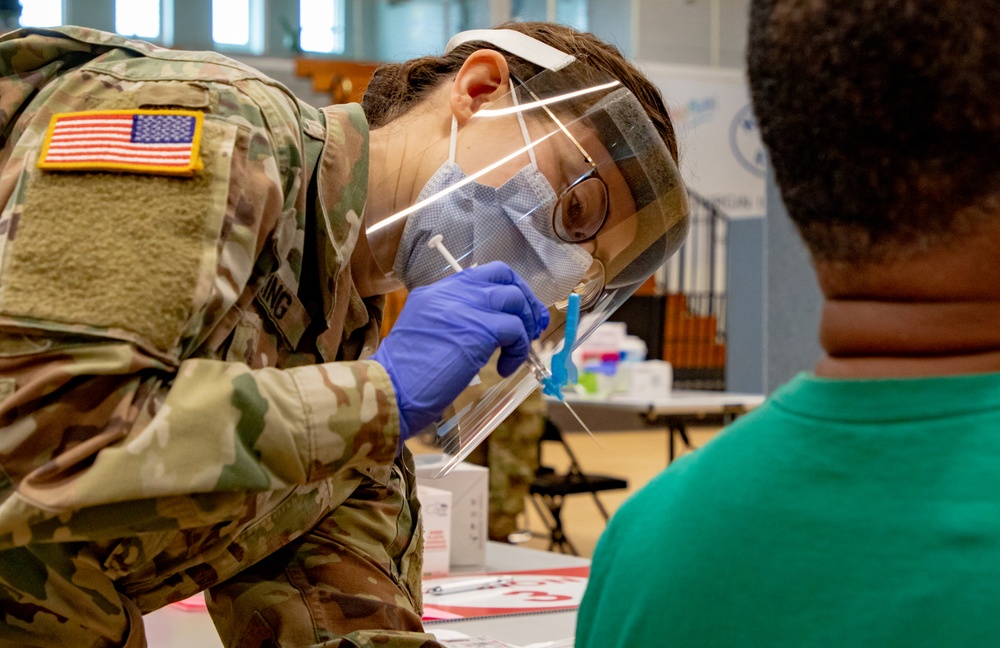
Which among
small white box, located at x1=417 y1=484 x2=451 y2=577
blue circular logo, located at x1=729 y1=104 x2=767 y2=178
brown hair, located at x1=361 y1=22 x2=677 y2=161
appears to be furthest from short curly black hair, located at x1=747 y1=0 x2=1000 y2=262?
blue circular logo, located at x1=729 y1=104 x2=767 y2=178

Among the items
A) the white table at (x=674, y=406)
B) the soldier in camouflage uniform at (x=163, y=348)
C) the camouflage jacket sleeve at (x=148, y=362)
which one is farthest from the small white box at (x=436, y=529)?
the white table at (x=674, y=406)

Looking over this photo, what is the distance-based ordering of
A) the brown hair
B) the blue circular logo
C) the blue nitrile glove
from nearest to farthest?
the blue nitrile glove → the brown hair → the blue circular logo

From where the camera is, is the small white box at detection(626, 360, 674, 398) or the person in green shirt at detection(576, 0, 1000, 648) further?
the small white box at detection(626, 360, 674, 398)

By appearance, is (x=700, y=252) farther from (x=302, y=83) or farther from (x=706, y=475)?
(x=706, y=475)

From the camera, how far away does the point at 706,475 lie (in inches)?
25.7

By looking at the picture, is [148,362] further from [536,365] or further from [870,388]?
[870,388]

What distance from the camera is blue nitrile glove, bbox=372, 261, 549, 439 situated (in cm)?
105

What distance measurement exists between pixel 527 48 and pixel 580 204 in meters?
0.22

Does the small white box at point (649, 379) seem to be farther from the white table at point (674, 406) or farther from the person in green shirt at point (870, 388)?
the person in green shirt at point (870, 388)

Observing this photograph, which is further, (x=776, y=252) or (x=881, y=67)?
(x=776, y=252)

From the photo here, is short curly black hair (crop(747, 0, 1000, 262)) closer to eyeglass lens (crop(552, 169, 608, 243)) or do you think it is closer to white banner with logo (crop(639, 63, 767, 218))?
eyeglass lens (crop(552, 169, 608, 243))

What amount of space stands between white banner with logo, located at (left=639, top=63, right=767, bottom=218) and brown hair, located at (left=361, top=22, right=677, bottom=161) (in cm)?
727

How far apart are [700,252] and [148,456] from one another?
32.0 ft

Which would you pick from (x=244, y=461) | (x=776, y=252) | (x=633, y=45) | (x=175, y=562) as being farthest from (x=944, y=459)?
(x=633, y=45)
